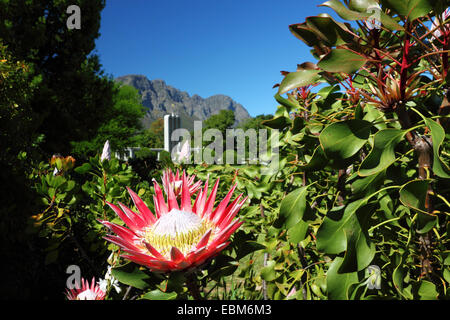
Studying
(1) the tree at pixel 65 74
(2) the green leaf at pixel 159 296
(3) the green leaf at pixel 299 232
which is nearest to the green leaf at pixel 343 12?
(3) the green leaf at pixel 299 232

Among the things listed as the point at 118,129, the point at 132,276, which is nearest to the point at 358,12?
the point at 132,276

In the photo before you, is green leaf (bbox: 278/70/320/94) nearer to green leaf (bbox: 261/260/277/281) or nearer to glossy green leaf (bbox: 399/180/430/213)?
glossy green leaf (bbox: 399/180/430/213)

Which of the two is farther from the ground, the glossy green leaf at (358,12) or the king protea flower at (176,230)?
the glossy green leaf at (358,12)

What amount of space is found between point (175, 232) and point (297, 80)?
0.50m

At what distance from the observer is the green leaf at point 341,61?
24.6 inches

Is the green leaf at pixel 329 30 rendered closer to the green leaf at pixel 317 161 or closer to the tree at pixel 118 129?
the green leaf at pixel 317 161

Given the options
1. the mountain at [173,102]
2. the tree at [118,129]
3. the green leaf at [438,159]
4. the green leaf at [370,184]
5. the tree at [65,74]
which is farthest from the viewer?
the mountain at [173,102]

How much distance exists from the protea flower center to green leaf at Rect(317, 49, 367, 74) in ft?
1.56

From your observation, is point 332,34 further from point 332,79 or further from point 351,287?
point 351,287

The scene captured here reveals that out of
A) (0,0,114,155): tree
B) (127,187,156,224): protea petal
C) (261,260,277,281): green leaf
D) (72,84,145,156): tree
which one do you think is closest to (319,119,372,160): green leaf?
(127,187,156,224): protea petal

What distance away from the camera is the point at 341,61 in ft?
2.08

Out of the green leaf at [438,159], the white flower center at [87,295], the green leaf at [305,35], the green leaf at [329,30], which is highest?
the green leaf at [305,35]

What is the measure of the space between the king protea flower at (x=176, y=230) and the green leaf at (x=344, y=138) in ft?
0.77
